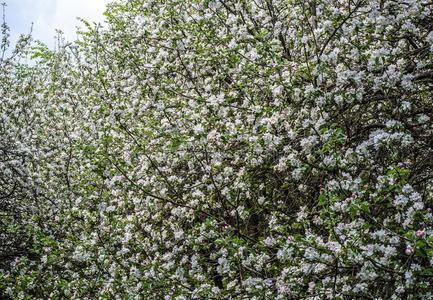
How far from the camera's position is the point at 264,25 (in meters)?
8.15

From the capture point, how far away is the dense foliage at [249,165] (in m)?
4.66

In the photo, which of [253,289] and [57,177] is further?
[57,177]

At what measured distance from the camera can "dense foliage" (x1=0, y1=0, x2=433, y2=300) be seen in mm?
4664

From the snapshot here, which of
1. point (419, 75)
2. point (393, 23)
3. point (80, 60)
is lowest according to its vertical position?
point (419, 75)

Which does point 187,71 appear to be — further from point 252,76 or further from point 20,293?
point 20,293

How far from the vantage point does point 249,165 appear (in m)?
6.27

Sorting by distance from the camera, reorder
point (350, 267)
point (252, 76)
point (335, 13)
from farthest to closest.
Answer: point (252, 76)
point (335, 13)
point (350, 267)

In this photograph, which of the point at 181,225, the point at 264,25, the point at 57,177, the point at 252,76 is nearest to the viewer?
the point at 252,76

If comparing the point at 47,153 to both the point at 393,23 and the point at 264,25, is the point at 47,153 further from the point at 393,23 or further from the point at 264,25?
the point at 393,23

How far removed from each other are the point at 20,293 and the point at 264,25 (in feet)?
17.2

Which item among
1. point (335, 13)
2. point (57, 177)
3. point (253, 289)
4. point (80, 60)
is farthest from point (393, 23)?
point (80, 60)

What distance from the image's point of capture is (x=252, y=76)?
6.96 m

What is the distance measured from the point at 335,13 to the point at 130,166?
391 cm

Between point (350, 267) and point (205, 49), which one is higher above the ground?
point (205, 49)
